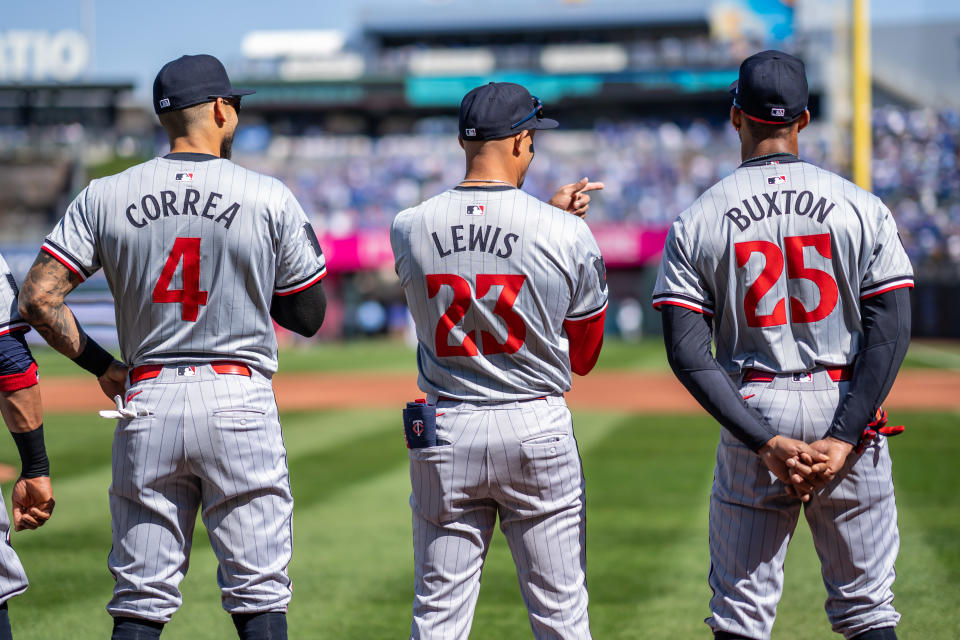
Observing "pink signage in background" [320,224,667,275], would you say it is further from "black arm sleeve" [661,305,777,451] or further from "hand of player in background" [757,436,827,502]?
"hand of player in background" [757,436,827,502]

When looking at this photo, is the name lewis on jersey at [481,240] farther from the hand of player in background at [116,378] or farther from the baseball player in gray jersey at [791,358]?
the hand of player in background at [116,378]

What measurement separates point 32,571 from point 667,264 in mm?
4355

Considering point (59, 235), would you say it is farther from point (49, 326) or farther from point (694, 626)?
point (694, 626)

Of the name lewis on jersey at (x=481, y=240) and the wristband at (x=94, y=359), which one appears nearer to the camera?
the name lewis on jersey at (x=481, y=240)

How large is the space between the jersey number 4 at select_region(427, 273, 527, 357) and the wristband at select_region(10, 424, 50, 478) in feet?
4.22

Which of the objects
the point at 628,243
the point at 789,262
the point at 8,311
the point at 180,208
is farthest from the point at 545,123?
the point at 628,243

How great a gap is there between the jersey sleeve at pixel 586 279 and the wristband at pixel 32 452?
1.64 metres

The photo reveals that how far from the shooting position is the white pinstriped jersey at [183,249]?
2.85 m

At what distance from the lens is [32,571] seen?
566 centimetres

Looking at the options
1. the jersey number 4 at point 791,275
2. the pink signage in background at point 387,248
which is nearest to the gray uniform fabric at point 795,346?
the jersey number 4 at point 791,275

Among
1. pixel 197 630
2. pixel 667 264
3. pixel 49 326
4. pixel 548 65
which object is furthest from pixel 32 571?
pixel 548 65

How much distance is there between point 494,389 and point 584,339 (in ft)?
1.09

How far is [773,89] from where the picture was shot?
2.83 metres

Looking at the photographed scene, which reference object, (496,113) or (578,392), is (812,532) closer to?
(496,113)
